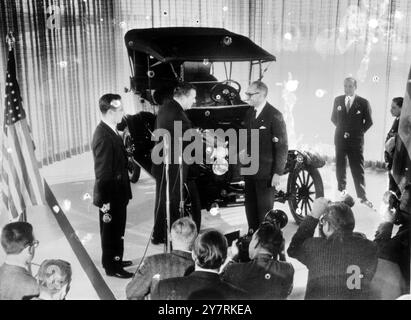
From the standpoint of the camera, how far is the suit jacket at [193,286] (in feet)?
7.31

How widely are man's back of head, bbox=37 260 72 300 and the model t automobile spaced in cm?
127

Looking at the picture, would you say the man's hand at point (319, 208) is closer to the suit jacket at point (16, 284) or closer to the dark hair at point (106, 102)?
the dark hair at point (106, 102)

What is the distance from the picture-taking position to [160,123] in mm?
3650

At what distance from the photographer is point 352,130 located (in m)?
4.49

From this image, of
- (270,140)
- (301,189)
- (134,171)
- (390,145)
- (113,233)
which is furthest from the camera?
(134,171)

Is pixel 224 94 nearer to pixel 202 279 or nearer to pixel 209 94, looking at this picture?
pixel 209 94

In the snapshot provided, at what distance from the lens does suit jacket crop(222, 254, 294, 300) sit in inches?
92.9

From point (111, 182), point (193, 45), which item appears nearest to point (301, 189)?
point (193, 45)

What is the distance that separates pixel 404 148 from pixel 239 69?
164 cm

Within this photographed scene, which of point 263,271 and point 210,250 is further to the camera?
point 263,271

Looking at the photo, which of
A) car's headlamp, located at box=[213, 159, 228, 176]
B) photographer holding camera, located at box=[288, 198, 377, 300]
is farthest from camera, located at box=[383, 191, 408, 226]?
car's headlamp, located at box=[213, 159, 228, 176]

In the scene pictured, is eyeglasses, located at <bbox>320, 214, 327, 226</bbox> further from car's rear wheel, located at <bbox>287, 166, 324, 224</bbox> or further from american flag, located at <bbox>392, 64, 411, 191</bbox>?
car's rear wheel, located at <bbox>287, 166, 324, 224</bbox>

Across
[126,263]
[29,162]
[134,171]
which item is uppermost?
[29,162]
